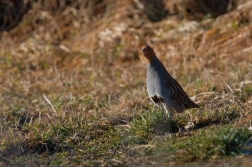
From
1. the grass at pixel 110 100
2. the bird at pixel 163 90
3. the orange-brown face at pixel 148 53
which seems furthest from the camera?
the orange-brown face at pixel 148 53

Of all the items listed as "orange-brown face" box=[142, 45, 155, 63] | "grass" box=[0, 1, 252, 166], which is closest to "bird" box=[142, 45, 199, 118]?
"orange-brown face" box=[142, 45, 155, 63]

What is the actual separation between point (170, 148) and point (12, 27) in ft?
31.1

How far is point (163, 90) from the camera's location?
6.44m

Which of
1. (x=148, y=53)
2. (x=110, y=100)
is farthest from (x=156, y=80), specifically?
(x=110, y=100)

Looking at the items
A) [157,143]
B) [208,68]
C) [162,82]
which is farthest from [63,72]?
[157,143]

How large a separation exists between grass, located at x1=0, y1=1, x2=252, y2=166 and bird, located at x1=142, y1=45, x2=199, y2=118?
150mm

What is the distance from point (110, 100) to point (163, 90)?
1568 millimetres

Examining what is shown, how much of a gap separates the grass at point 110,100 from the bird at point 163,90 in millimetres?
150

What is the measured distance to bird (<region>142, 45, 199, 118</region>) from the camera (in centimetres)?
643

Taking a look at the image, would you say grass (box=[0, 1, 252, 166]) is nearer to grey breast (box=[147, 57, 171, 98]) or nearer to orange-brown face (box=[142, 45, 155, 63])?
grey breast (box=[147, 57, 171, 98])

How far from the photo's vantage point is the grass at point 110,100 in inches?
207

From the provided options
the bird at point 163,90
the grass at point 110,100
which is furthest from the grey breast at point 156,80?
the grass at point 110,100

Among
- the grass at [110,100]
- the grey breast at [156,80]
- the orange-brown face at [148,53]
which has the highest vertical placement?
the orange-brown face at [148,53]

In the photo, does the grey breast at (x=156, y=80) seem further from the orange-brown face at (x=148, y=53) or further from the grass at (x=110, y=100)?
the grass at (x=110, y=100)
